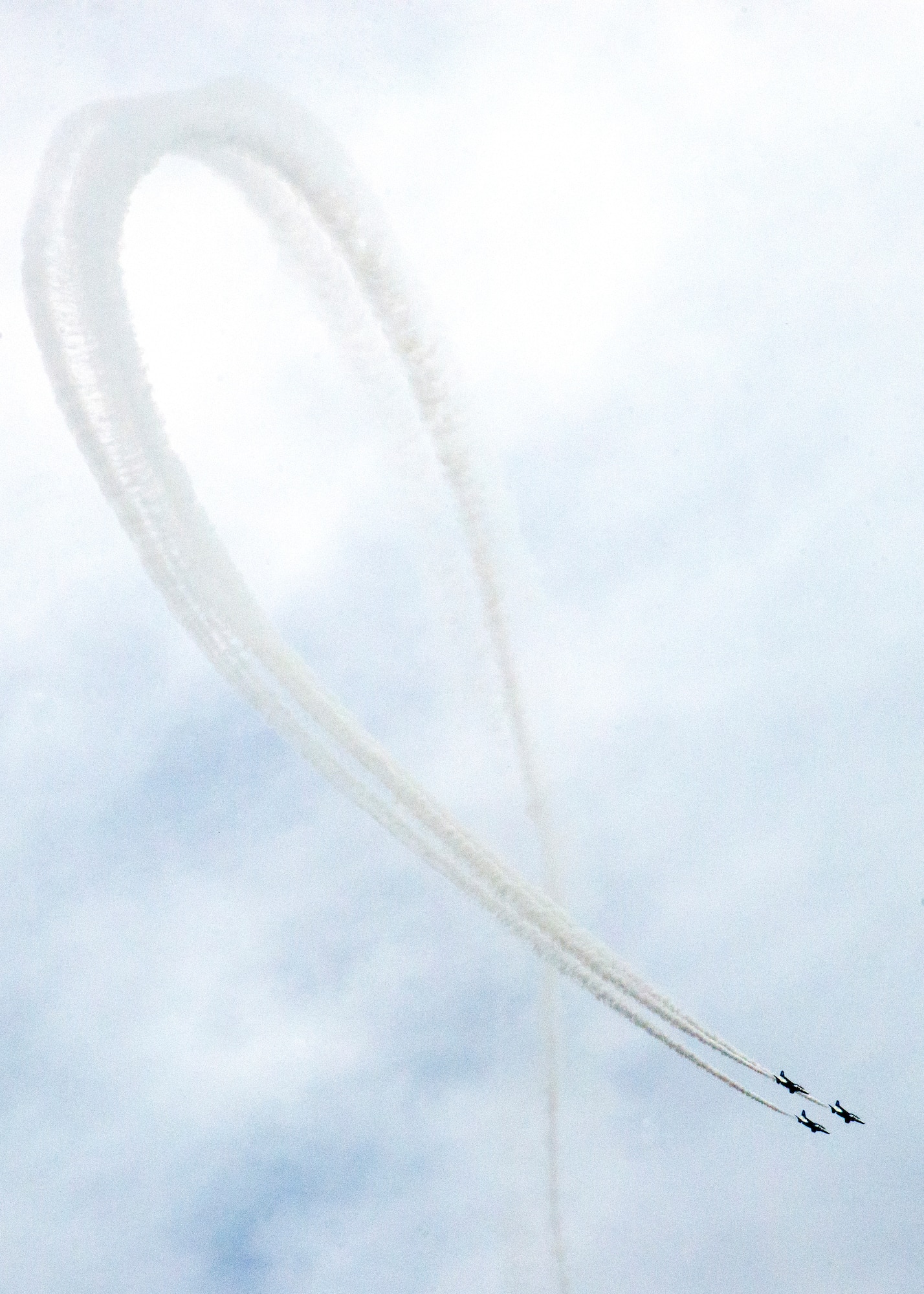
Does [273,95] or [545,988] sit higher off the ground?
[273,95]

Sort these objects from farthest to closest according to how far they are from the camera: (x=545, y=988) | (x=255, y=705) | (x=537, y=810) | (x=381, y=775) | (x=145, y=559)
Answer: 1. (x=545, y=988)
2. (x=537, y=810)
3. (x=381, y=775)
4. (x=255, y=705)
5. (x=145, y=559)

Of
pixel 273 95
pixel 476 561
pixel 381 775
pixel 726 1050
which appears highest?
pixel 273 95

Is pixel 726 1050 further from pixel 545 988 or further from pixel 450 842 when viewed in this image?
pixel 450 842

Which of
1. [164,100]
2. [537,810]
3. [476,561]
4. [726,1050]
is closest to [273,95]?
[164,100]

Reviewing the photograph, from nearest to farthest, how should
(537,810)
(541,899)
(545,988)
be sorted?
(541,899)
(537,810)
(545,988)

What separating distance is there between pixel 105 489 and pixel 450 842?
1657 cm

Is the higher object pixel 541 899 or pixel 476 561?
pixel 476 561

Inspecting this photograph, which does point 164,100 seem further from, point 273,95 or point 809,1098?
point 809,1098

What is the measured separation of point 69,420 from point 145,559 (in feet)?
14.3

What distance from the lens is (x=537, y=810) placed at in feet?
173

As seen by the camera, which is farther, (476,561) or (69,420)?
(476,561)

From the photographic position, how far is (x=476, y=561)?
47188mm

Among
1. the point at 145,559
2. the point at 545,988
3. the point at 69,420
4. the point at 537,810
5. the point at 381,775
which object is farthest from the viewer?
the point at 545,988

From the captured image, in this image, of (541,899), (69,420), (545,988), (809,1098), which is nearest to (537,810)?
(541,899)
